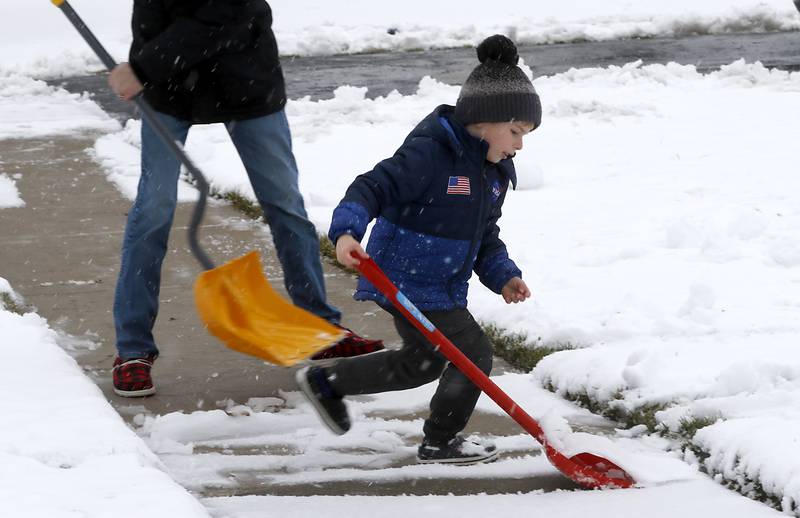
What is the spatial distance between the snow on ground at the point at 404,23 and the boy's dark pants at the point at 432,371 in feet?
36.9

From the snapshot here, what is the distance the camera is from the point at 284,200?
14.3 ft

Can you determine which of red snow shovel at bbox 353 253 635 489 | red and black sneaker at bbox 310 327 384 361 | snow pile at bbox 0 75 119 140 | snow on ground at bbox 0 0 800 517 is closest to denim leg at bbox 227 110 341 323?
red and black sneaker at bbox 310 327 384 361

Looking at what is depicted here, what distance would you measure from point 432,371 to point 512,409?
30cm

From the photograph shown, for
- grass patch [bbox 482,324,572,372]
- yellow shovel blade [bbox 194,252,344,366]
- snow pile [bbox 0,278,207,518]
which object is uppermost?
yellow shovel blade [bbox 194,252,344,366]

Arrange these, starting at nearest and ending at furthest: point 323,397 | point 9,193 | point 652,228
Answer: point 323,397 → point 652,228 → point 9,193

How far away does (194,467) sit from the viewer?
3.56 m

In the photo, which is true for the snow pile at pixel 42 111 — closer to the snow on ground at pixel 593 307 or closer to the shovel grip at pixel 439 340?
the snow on ground at pixel 593 307

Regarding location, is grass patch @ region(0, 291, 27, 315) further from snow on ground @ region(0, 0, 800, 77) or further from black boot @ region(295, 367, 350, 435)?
snow on ground @ region(0, 0, 800, 77)

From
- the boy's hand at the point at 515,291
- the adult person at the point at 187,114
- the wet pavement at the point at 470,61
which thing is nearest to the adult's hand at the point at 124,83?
the adult person at the point at 187,114

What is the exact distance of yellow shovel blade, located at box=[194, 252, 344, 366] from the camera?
3432 millimetres

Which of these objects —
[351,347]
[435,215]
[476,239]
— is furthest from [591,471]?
[351,347]

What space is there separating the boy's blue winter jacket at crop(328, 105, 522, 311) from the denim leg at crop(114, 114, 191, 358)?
86cm

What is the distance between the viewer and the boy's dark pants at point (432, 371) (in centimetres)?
367

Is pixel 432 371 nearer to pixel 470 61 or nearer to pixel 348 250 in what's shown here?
pixel 348 250
